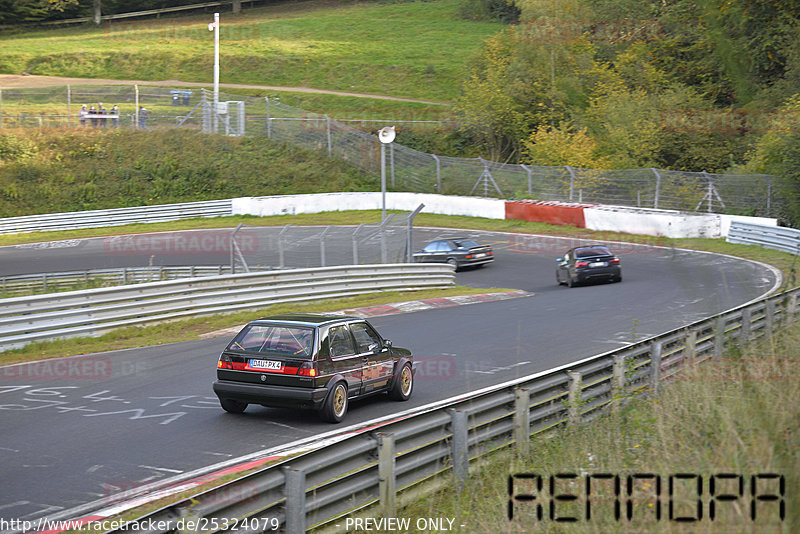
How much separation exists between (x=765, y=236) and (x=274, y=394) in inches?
1055

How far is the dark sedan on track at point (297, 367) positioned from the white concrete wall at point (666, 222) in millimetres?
26592

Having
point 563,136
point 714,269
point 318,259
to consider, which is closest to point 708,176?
point 714,269

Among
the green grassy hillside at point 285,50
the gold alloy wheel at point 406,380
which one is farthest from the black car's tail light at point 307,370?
the green grassy hillside at point 285,50

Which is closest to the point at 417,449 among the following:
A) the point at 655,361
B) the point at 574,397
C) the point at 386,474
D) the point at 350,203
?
the point at 386,474

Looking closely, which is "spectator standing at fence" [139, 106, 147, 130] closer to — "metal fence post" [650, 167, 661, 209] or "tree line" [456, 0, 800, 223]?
"tree line" [456, 0, 800, 223]

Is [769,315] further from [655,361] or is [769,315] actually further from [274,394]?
[274,394]

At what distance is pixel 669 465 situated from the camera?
6.20 meters

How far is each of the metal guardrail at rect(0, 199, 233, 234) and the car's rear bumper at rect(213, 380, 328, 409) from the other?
106ft

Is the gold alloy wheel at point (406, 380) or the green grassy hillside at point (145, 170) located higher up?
the green grassy hillside at point (145, 170)

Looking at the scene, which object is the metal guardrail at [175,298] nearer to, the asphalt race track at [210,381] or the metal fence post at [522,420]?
the asphalt race track at [210,381]

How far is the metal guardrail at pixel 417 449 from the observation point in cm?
535

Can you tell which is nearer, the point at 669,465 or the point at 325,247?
the point at 669,465

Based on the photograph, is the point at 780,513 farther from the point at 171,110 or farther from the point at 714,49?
the point at 714,49

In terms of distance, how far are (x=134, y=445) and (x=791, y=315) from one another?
10535 mm
